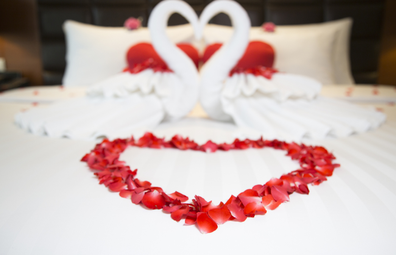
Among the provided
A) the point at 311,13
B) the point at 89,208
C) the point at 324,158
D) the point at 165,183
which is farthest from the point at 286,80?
the point at 311,13

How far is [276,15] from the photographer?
91.8 inches

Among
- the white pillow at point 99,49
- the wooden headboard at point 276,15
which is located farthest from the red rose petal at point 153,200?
the wooden headboard at point 276,15

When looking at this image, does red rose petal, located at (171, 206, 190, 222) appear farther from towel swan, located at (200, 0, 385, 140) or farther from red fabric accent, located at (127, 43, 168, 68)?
red fabric accent, located at (127, 43, 168, 68)

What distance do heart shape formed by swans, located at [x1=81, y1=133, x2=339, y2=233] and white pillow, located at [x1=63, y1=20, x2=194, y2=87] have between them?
127 cm

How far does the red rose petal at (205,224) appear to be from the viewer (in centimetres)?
42

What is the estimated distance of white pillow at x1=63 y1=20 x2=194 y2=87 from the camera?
1936mm

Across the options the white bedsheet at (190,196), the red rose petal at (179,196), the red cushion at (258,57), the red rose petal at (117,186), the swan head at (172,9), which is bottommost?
the white bedsheet at (190,196)

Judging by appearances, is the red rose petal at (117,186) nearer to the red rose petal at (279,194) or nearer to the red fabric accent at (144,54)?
the red rose petal at (279,194)

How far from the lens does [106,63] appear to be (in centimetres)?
193

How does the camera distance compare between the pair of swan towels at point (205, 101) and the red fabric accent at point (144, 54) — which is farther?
the red fabric accent at point (144, 54)

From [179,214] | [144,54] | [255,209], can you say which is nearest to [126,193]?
[179,214]

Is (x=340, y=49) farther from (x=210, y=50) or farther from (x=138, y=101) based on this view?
(x=138, y=101)

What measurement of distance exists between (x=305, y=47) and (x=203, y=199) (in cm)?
176

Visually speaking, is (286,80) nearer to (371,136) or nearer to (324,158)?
(371,136)
